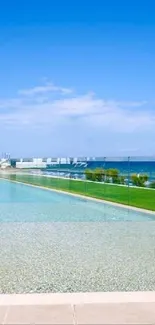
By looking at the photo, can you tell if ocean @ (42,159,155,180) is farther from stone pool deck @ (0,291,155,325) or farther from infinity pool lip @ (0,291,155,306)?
stone pool deck @ (0,291,155,325)

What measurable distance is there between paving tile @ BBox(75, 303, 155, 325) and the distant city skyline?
22.5 ft

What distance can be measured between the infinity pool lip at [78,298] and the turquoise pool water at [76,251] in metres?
0.20

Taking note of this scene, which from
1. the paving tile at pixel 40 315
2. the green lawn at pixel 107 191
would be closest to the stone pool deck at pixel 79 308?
the paving tile at pixel 40 315

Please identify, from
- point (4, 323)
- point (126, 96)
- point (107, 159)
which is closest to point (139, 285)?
point (4, 323)

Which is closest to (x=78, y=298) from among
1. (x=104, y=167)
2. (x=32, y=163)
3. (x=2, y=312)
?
(x=2, y=312)

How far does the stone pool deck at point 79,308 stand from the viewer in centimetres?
261

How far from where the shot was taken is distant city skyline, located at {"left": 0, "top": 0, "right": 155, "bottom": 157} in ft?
28.5

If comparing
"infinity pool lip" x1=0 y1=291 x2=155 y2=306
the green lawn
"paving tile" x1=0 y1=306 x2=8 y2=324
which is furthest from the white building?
"paving tile" x1=0 y1=306 x2=8 y2=324

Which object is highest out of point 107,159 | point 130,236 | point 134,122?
point 134,122

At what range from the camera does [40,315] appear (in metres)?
2.69

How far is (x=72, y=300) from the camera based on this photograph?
9.94 feet

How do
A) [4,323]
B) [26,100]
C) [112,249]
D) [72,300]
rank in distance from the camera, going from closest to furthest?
[4,323] → [72,300] → [112,249] → [26,100]

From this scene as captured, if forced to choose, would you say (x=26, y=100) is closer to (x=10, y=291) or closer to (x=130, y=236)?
(x=130, y=236)

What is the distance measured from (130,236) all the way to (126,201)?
4978 mm
